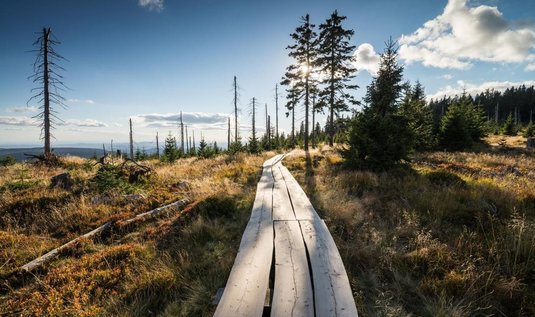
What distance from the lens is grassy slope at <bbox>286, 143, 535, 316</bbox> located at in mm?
3141

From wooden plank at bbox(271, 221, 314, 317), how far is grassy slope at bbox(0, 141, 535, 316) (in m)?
0.81

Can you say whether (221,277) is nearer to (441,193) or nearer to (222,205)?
(222,205)

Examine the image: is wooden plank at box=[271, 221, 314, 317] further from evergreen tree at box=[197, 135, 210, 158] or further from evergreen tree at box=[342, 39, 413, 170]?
evergreen tree at box=[197, 135, 210, 158]

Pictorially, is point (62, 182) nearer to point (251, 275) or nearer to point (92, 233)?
point (92, 233)

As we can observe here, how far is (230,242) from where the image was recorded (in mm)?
4926

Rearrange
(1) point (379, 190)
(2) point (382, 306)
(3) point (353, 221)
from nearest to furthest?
1. (2) point (382, 306)
2. (3) point (353, 221)
3. (1) point (379, 190)

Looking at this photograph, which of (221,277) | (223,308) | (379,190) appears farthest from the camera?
(379,190)

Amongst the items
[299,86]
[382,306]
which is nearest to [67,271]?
[382,306]

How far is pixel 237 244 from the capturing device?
477 centimetres

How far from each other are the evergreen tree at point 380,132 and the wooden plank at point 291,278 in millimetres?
7733

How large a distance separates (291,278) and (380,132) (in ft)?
31.0

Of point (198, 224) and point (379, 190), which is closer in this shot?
point (198, 224)

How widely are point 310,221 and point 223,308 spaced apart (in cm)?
281

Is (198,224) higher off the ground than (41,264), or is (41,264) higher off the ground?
(198,224)
